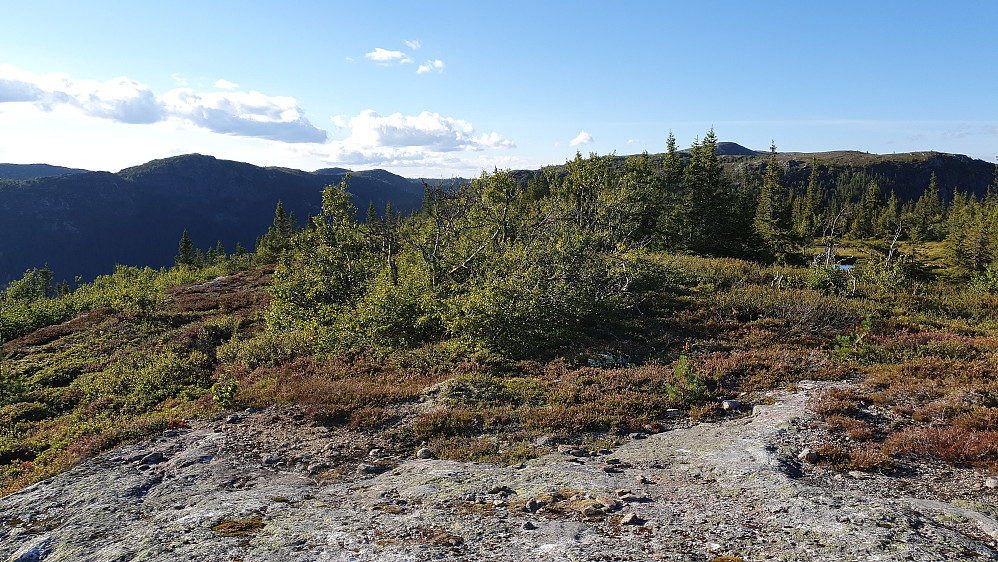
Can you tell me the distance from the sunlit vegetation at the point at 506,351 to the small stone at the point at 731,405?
279mm

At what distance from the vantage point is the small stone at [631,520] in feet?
18.7

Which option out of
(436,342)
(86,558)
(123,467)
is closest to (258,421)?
(123,467)

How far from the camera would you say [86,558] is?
18.2 feet

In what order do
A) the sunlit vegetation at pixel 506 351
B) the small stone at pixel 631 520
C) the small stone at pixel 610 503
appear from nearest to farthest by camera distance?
the small stone at pixel 631 520, the small stone at pixel 610 503, the sunlit vegetation at pixel 506 351

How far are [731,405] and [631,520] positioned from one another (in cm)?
623

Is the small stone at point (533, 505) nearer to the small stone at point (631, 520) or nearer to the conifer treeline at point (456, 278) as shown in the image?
the small stone at point (631, 520)

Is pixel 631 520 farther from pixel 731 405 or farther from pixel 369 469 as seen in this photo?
pixel 731 405

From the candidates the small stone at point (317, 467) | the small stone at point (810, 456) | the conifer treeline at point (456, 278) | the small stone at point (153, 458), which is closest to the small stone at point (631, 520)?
the small stone at point (810, 456)

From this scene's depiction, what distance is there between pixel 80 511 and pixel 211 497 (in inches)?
70.1

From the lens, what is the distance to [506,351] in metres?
14.8

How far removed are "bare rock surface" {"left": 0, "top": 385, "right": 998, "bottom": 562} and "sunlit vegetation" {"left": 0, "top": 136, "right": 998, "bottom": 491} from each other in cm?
108

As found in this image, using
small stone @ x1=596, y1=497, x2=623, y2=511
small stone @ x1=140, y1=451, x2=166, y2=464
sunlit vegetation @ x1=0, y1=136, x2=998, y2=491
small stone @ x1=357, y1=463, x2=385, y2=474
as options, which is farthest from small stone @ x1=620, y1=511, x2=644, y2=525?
small stone @ x1=140, y1=451, x2=166, y2=464

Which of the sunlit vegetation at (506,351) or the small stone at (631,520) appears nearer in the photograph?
the small stone at (631,520)

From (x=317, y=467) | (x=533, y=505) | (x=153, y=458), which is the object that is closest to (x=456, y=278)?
(x=317, y=467)
